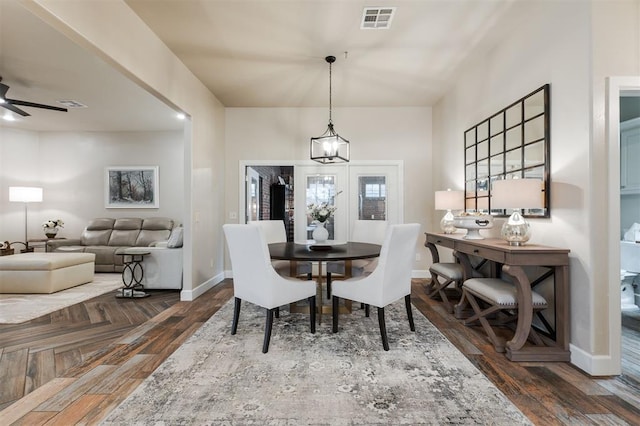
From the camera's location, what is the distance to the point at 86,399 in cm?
171

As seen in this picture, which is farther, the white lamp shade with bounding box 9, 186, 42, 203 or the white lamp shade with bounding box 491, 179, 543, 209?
the white lamp shade with bounding box 9, 186, 42, 203

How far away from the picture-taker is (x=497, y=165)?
121 inches

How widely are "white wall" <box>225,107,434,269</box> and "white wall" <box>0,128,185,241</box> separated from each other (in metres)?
1.85

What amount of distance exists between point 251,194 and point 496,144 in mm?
3873

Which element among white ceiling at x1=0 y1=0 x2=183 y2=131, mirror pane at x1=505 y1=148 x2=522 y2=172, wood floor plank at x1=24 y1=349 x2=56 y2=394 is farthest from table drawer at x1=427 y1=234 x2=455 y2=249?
white ceiling at x1=0 y1=0 x2=183 y2=131

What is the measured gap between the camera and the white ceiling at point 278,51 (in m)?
2.55

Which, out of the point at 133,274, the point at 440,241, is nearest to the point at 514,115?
the point at 440,241

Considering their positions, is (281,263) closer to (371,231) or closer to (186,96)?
(371,231)

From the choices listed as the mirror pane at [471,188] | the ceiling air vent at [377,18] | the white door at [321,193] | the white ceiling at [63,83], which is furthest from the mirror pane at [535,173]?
the white ceiling at [63,83]

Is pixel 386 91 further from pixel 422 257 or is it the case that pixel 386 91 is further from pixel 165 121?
pixel 165 121

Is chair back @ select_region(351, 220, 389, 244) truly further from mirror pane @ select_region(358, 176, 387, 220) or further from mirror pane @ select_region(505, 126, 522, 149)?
mirror pane @ select_region(505, 126, 522, 149)

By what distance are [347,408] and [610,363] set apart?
1.80m

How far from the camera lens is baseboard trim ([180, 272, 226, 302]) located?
3.68 m

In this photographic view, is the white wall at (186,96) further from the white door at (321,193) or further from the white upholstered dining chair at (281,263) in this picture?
the white door at (321,193)
